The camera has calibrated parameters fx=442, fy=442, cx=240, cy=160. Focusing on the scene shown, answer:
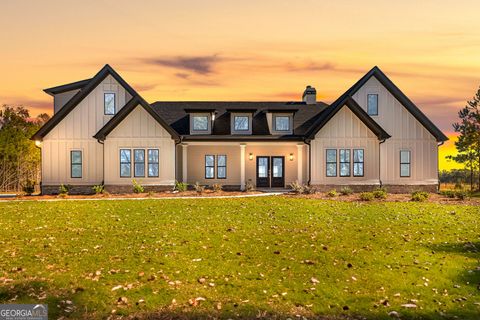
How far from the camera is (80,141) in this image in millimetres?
27844

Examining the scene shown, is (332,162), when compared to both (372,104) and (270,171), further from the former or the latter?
(372,104)

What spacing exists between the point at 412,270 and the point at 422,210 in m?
10.4

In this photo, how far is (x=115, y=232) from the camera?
14.0 m

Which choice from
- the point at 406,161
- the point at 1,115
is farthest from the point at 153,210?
the point at 1,115

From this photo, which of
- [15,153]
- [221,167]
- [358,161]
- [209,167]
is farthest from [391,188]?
[15,153]

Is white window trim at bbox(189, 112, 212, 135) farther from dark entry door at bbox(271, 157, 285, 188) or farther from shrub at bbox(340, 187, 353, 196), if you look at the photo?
shrub at bbox(340, 187, 353, 196)

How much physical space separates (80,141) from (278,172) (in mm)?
13244

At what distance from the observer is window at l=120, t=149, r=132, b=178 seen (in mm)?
27344

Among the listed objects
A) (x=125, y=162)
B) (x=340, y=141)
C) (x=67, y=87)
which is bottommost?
(x=125, y=162)

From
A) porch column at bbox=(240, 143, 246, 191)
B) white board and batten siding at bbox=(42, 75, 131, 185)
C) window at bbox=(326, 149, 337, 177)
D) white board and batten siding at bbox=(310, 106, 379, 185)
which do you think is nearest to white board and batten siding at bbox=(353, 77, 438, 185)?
white board and batten siding at bbox=(310, 106, 379, 185)

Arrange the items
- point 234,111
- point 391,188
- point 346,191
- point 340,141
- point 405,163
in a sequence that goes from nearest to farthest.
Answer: point 346,191, point 340,141, point 391,188, point 234,111, point 405,163

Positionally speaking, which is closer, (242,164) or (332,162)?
(332,162)

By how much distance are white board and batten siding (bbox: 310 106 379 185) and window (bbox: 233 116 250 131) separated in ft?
15.5

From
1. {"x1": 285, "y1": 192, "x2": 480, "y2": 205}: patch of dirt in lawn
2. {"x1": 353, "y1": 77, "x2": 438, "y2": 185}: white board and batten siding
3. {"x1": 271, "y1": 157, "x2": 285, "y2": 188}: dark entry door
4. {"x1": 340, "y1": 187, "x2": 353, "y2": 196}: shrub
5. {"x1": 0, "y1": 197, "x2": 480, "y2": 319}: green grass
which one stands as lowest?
{"x1": 0, "y1": 197, "x2": 480, "y2": 319}: green grass
